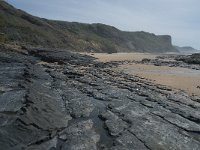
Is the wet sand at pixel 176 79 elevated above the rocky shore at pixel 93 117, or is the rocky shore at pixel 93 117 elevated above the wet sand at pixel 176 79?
the rocky shore at pixel 93 117

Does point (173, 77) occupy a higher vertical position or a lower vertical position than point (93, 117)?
lower

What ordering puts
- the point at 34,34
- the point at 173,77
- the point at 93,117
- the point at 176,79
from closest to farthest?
the point at 93,117
the point at 176,79
the point at 173,77
the point at 34,34

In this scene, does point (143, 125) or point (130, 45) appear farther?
point (130, 45)

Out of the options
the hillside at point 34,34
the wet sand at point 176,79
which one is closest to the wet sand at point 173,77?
the wet sand at point 176,79

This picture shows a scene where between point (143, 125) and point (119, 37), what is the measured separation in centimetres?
13574

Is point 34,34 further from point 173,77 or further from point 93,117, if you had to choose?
point 93,117

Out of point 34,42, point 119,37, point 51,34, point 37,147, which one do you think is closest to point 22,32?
point 34,42

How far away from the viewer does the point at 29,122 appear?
12516 mm

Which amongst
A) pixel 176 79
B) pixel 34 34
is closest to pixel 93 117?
pixel 176 79

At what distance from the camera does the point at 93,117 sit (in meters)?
14.9

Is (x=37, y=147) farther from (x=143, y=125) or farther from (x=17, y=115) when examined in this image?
(x=143, y=125)

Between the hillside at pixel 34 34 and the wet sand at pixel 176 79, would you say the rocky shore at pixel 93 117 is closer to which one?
the wet sand at pixel 176 79

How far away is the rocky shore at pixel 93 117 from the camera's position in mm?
11500

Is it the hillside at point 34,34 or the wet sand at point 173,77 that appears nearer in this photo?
the wet sand at point 173,77
